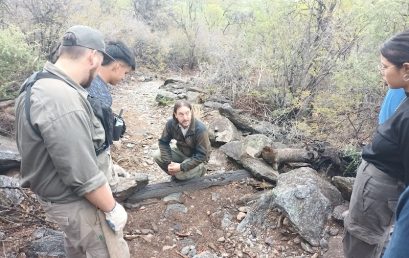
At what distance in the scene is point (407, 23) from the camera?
17.9 feet

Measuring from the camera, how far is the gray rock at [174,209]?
389 centimetres

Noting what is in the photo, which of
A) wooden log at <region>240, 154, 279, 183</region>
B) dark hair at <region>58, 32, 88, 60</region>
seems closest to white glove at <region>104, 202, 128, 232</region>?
dark hair at <region>58, 32, 88, 60</region>

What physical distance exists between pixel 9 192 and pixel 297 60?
5.49 meters

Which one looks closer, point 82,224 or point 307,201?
point 82,224

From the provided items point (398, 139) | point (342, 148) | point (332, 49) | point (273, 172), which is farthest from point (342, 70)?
point (398, 139)

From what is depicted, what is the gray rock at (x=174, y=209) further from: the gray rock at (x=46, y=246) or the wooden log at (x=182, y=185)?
the gray rock at (x=46, y=246)

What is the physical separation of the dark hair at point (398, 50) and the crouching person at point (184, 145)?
213cm

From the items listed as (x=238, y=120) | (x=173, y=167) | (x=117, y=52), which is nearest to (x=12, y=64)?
(x=173, y=167)

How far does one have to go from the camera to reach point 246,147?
200 inches

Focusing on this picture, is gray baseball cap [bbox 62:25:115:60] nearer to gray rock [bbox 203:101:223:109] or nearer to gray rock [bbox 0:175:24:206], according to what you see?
gray rock [bbox 0:175:24:206]

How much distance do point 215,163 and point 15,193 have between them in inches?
105

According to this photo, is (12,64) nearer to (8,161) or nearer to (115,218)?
(8,161)

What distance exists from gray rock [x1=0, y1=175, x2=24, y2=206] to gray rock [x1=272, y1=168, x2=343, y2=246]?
2661mm

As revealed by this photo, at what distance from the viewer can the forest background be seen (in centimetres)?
554
